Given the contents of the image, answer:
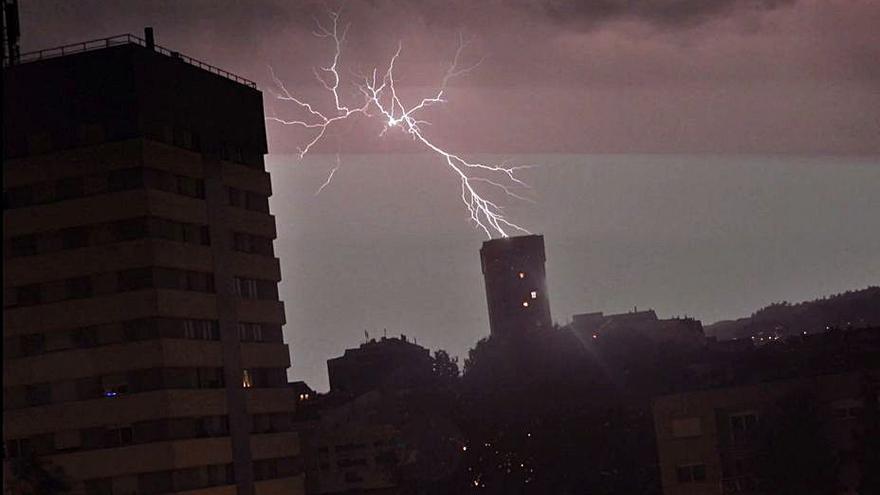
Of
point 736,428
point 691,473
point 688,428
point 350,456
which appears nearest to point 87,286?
point 688,428

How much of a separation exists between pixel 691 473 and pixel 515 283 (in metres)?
120

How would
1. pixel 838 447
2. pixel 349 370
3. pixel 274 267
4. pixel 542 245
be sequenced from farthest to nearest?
1. pixel 542 245
2. pixel 349 370
3. pixel 838 447
4. pixel 274 267

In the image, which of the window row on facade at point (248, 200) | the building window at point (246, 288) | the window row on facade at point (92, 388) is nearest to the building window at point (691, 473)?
the building window at point (246, 288)

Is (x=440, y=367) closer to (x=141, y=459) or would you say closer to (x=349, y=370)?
(x=349, y=370)

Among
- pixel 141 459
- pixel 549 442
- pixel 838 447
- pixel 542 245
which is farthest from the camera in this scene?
pixel 542 245

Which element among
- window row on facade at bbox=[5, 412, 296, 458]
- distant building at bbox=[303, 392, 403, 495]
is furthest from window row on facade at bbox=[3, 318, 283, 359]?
distant building at bbox=[303, 392, 403, 495]

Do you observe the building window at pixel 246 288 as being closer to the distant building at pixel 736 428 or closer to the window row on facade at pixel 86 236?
the window row on facade at pixel 86 236

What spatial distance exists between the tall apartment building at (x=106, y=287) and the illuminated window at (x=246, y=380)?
2050mm

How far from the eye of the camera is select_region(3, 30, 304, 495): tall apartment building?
47.4 m

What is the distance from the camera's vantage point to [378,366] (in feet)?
547

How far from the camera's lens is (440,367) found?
6152 inches

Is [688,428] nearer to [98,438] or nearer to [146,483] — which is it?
[146,483]

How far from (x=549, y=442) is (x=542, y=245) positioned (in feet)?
384

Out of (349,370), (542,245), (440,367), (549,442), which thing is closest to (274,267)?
(549,442)
